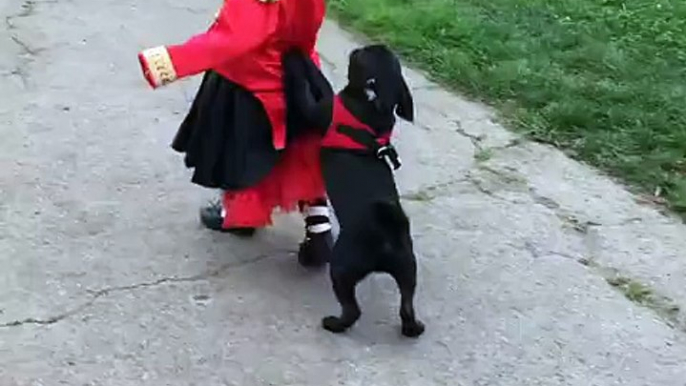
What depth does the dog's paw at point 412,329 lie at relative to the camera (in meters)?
3.20

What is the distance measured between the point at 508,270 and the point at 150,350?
3.48 feet

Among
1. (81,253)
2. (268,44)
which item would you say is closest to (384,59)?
(268,44)

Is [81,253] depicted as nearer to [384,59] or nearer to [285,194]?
[285,194]

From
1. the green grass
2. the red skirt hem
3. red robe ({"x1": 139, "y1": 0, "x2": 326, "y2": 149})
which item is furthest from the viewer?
the green grass

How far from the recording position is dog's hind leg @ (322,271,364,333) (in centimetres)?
312

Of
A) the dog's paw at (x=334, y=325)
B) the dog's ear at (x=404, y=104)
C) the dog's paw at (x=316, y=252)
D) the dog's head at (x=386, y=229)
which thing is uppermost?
the dog's ear at (x=404, y=104)

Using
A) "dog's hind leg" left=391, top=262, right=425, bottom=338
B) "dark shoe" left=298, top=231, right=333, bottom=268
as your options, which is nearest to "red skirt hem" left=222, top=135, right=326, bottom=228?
"dark shoe" left=298, top=231, right=333, bottom=268

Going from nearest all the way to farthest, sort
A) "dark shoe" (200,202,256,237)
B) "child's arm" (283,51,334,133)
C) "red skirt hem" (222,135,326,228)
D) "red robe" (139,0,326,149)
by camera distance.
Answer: "red robe" (139,0,326,149) → "child's arm" (283,51,334,133) → "red skirt hem" (222,135,326,228) → "dark shoe" (200,202,256,237)

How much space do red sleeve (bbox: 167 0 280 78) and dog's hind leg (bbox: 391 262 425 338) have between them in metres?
0.69

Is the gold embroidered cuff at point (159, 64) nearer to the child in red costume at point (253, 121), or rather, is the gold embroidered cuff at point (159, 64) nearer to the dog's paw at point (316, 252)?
the child in red costume at point (253, 121)

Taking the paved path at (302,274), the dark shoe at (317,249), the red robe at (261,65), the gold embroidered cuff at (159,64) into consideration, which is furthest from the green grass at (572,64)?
the gold embroidered cuff at (159,64)

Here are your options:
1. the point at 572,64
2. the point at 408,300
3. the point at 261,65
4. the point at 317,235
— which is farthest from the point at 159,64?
the point at 572,64

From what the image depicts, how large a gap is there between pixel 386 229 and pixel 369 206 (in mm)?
70

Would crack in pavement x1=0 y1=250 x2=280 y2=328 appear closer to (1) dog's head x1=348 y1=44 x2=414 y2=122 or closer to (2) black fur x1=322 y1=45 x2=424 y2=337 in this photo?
(2) black fur x1=322 y1=45 x2=424 y2=337
